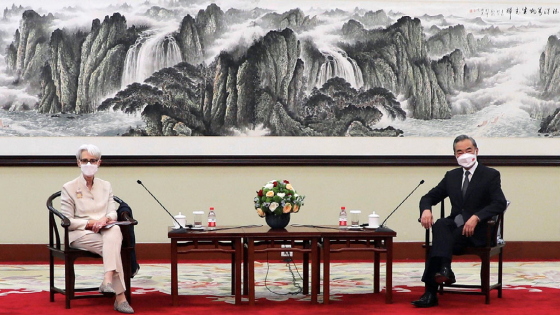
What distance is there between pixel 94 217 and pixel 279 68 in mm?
2974

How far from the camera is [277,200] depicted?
5.47m

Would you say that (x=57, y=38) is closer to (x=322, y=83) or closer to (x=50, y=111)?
(x=50, y=111)

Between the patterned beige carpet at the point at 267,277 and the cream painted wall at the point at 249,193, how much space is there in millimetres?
511

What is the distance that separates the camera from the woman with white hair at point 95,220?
4.95 metres

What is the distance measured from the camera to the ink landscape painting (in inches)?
292

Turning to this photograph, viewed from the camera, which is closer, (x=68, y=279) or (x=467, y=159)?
(x=68, y=279)

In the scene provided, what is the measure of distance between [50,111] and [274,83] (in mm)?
2353

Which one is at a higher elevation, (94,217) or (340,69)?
(340,69)

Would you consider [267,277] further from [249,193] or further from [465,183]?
[465,183]

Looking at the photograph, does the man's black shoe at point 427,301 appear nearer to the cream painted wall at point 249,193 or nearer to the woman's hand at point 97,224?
the woman's hand at point 97,224

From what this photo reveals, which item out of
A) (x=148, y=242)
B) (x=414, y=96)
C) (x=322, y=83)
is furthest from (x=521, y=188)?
(x=148, y=242)

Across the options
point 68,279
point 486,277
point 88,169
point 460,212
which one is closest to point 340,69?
point 460,212

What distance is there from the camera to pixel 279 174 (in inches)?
300

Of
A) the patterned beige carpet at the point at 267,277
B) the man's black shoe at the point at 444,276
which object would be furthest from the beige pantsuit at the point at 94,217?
the man's black shoe at the point at 444,276
